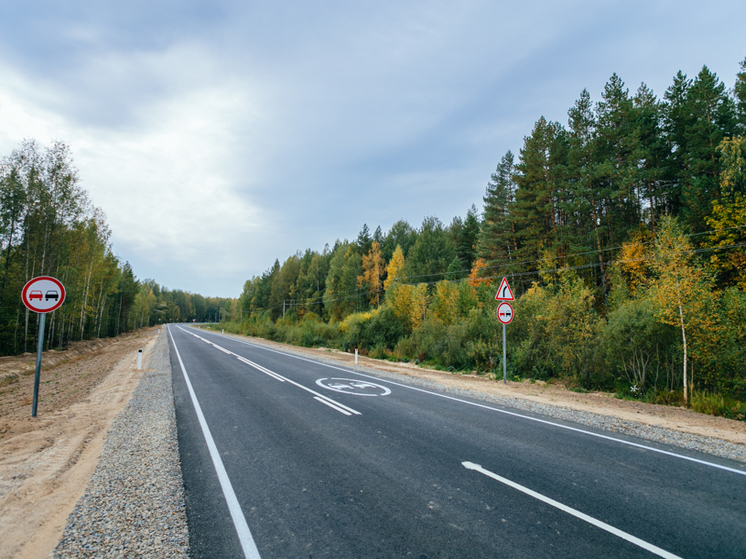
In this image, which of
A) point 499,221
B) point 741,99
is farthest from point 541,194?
point 741,99

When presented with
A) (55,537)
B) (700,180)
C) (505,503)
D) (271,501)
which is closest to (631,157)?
(700,180)

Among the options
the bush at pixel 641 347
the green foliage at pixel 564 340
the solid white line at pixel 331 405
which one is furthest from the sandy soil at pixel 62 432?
the solid white line at pixel 331 405

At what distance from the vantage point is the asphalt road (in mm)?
2996

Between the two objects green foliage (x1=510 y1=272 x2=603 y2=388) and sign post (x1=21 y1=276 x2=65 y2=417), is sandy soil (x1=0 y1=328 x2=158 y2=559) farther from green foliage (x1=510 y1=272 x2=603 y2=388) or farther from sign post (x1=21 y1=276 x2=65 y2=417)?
green foliage (x1=510 y1=272 x2=603 y2=388)

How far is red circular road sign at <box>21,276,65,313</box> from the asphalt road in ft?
13.7

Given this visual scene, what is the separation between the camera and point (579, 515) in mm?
3412

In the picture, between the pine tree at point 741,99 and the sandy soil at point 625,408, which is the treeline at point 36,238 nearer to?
the sandy soil at point 625,408

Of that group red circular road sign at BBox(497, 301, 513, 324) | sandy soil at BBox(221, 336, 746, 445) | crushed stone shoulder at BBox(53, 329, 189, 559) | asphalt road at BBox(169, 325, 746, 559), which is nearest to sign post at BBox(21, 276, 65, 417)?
crushed stone shoulder at BBox(53, 329, 189, 559)

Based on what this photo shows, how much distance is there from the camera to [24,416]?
8.09 m

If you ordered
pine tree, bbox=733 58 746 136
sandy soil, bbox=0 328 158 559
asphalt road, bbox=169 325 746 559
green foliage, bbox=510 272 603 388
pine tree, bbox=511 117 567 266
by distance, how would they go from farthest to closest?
pine tree, bbox=511 117 567 266 → pine tree, bbox=733 58 746 136 → green foliage, bbox=510 272 603 388 → sandy soil, bbox=0 328 158 559 → asphalt road, bbox=169 325 746 559

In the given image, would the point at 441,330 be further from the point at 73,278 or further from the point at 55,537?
the point at 73,278

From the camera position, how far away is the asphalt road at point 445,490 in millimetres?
2996

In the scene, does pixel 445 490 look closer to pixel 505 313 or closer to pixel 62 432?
pixel 62 432

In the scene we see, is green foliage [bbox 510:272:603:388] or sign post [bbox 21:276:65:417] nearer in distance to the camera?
sign post [bbox 21:276:65:417]
